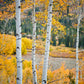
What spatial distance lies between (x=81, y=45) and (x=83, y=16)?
129ft

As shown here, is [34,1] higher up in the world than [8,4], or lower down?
higher up

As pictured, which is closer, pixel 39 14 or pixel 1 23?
pixel 39 14

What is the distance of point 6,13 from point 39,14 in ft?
4.75

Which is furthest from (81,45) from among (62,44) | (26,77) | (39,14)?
Result: (39,14)

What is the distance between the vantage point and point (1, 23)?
5914 millimetres

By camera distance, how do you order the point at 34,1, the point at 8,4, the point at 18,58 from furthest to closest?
1. the point at 34,1
2. the point at 8,4
3. the point at 18,58

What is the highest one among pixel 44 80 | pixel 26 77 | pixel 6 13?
pixel 6 13

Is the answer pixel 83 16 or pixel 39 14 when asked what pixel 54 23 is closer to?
pixel 39 14

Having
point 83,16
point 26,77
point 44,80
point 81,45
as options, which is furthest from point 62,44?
point 44,80

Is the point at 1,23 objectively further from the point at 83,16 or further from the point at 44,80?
the point at 83,16

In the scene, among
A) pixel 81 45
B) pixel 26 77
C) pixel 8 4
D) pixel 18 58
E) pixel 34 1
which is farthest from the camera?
pixel 81 45

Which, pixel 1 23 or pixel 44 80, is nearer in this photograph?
pixel 44 80

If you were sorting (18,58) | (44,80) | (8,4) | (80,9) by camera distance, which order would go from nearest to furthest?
(18,58)
(44,80)
(8,4)
(80,9)

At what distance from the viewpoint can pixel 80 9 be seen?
248 inches
